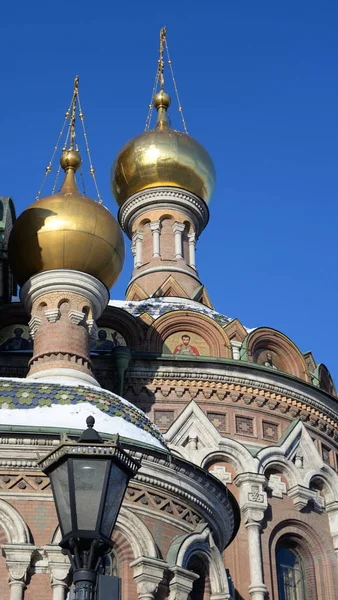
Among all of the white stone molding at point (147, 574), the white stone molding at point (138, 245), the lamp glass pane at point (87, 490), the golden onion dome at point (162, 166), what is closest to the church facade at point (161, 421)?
the white stone molding at point (147, 574)

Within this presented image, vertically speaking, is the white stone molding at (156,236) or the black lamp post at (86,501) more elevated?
the white stone molding at (156,236)

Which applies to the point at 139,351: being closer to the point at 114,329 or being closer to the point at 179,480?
the point at 114,329

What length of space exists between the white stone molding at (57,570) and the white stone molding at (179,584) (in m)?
1.03

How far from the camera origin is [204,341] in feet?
54.0

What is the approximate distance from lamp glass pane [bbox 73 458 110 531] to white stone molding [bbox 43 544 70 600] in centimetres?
477

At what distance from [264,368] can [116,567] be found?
6.66 m

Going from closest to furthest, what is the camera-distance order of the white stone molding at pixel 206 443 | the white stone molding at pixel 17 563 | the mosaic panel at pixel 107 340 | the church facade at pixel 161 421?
the white stone molding at pixel 17 563 < the church facade at pixel 161 421 < the white stone molding at pixel 206 443 < the mosaic panel at pixel 107 340

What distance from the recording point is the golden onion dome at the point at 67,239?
44.3ft

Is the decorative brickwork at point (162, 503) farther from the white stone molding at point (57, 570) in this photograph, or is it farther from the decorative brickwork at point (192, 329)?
the decorative brickwork at point (192, 329)

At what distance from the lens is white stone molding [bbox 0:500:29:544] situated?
9.25 metres

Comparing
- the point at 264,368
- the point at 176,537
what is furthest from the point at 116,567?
the point at 264,368

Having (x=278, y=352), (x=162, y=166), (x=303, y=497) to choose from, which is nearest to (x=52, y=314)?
(x=303, y=497)

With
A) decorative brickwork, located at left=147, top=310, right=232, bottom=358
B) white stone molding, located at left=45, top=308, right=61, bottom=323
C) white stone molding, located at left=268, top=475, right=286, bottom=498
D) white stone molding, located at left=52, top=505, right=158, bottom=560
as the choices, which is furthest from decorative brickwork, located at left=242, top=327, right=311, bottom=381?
white stone molding, located at left=52, top=505, right=158, bottom=560

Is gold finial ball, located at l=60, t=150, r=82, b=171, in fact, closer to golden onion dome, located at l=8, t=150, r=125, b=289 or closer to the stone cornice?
golden onion dome, located at l=8, t=150, r=125, b=289
